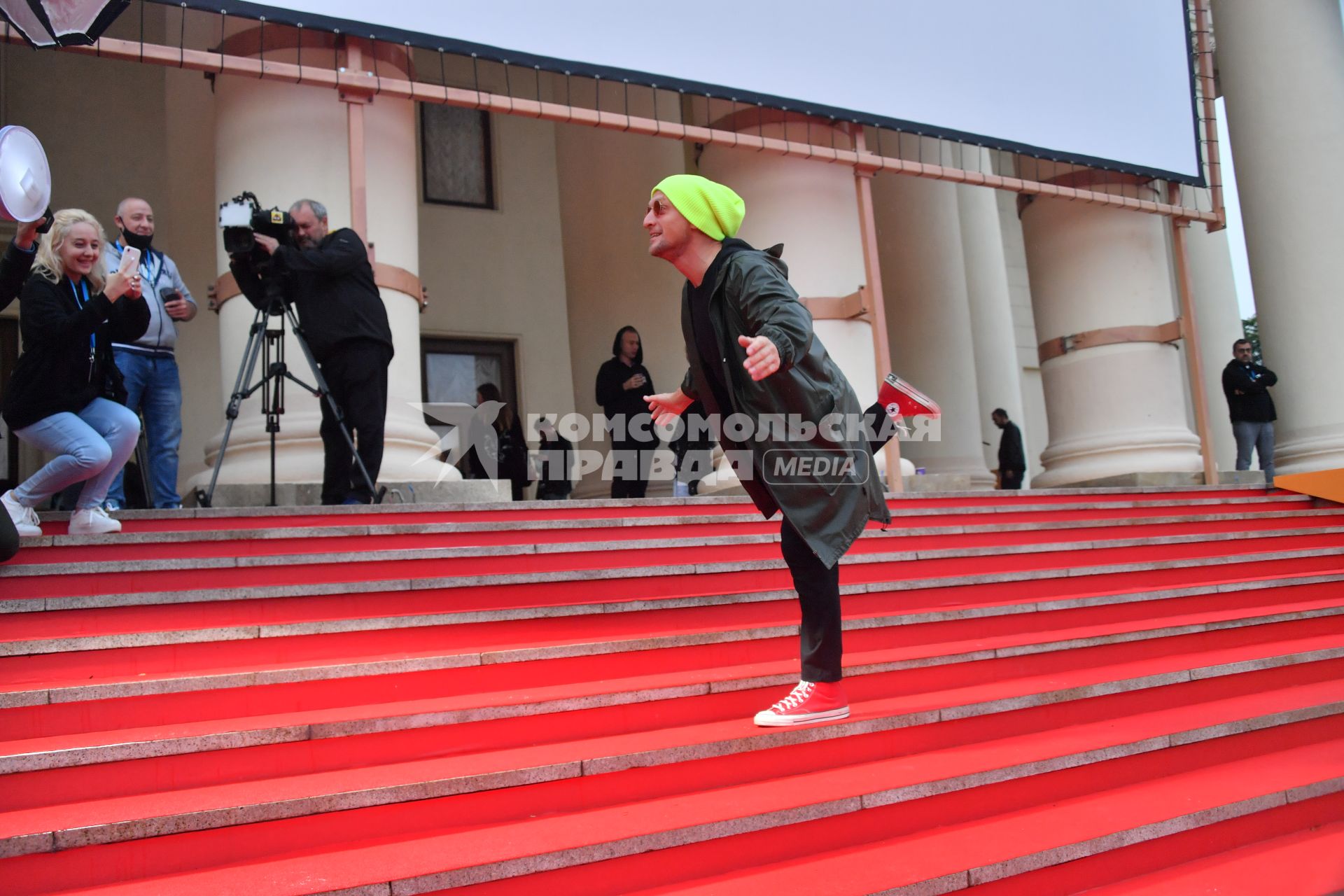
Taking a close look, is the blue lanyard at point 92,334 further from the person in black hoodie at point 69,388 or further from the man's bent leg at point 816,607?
the man's bent leg at point 816,607

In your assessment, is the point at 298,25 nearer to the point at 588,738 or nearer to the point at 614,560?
the point at 614,560

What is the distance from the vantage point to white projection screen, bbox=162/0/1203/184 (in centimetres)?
651

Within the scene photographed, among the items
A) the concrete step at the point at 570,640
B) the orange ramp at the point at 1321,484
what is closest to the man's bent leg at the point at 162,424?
the concrete step at the point at 570,640

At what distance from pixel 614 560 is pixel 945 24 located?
5.64m

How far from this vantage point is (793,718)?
10.1 ft

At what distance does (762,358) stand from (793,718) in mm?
1013

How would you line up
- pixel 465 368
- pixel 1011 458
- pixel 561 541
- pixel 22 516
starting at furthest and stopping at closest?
pixel 1011 458 → pixel 465 368 → pixel 561 541 → pixel 22 516


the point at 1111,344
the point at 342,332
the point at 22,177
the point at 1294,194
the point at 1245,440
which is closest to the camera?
the point at 22,177

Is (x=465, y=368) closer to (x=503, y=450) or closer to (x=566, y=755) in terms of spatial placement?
(x=503, y=450)

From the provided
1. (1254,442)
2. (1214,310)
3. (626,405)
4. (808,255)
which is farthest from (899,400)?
(1214,310)

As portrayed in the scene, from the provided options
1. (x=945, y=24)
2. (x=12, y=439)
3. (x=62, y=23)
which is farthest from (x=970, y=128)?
(x=12, y=439)

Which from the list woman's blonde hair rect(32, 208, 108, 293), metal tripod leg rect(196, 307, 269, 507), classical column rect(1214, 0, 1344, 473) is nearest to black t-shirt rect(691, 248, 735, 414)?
woman's blonde hair rect(32, 208, 108, 293)

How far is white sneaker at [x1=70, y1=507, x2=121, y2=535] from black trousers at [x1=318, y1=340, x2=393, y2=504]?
4.51 feet

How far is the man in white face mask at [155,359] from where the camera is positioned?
542 centimetres
